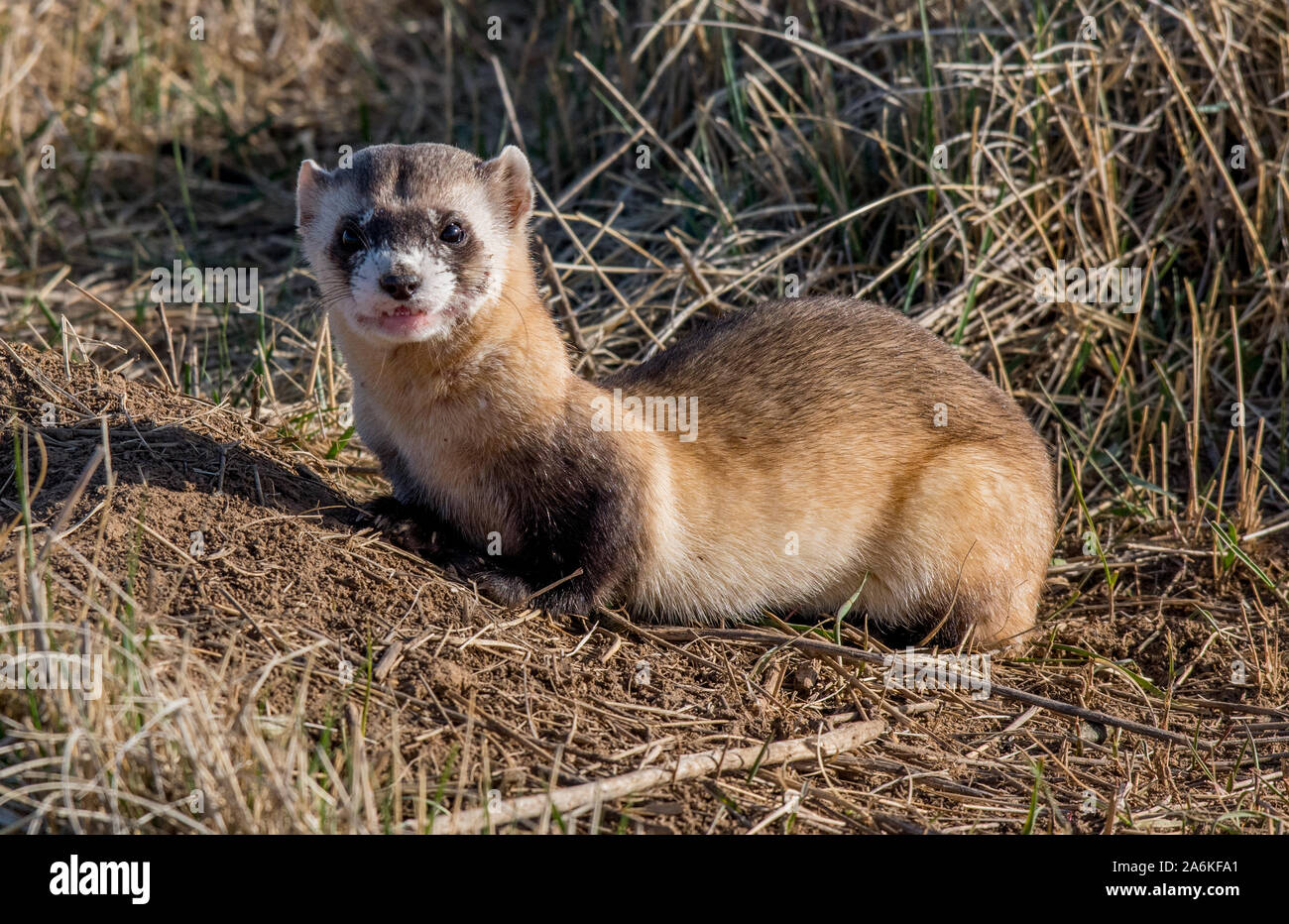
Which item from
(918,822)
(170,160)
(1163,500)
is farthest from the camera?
(170,160)

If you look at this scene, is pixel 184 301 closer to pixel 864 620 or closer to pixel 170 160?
pixel 170 160

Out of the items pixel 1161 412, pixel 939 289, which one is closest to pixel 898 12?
pixel 939 289

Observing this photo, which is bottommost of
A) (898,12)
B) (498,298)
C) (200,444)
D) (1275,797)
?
(1275,797)

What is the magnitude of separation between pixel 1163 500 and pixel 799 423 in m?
2.07

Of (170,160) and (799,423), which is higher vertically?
(170,160)

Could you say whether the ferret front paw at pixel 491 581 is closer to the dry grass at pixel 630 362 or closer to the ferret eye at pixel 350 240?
the dry grass at pixel 630 362

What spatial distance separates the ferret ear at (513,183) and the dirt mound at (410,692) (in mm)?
1250

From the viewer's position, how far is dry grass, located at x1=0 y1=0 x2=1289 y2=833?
3621 millimetres

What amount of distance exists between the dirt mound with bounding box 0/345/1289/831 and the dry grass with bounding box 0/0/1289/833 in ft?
0.05

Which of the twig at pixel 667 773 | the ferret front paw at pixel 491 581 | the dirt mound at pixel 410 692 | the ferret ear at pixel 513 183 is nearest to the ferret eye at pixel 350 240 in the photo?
the ferret ear at pixel 513 183

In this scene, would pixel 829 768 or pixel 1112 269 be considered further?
pixel 1112 269

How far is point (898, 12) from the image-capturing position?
290 inches

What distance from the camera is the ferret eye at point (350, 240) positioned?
435 centimetres

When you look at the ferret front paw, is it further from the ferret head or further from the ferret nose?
the ferret nose
